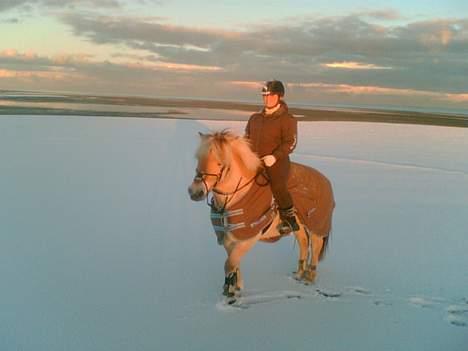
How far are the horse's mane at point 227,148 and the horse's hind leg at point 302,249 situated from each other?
51.6 inches

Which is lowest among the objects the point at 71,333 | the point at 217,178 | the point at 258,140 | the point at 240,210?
the point at 71,333

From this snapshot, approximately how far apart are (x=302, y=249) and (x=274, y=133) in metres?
→ 1.52

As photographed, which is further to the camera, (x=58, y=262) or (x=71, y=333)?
(x=58, y=262)

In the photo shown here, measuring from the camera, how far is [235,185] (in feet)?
13.3

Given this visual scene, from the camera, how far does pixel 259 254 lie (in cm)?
599

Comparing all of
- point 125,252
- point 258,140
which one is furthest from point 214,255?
point 258,140

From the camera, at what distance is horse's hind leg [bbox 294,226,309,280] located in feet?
16.7

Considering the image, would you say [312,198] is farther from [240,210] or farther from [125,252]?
[125,252]

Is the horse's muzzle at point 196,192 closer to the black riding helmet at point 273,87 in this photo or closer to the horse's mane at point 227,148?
the horse's mane at point 227,148

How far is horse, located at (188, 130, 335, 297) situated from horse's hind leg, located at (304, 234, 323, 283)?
0.36 feet

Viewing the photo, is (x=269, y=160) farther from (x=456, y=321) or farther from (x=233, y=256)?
(x=456, y=321)

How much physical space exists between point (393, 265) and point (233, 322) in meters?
2.51

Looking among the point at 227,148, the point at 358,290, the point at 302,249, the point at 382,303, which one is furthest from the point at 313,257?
the point at 227,148

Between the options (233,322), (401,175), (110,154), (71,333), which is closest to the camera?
(71,333)
